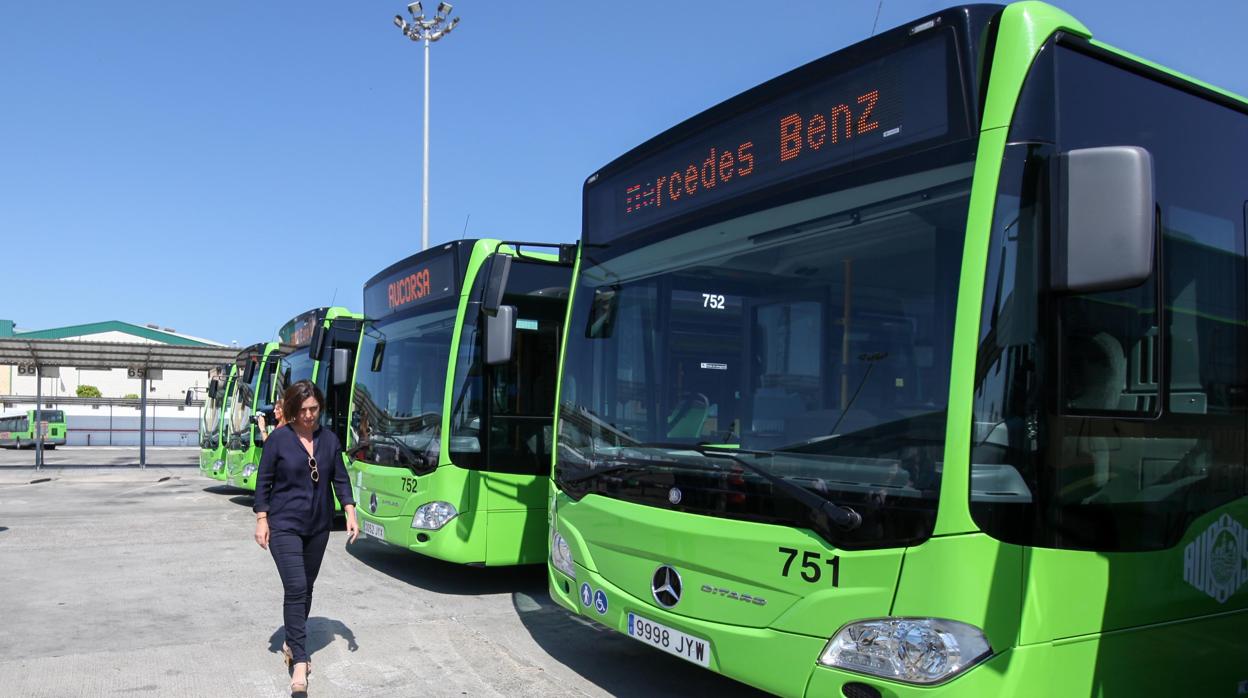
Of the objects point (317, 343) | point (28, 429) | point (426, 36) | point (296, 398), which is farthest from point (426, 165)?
point (28, 429)

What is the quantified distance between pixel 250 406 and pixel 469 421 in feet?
33.4

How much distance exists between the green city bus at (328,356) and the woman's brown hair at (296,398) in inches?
177

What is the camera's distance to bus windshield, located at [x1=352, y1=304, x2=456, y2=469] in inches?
324

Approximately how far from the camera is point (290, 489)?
5.27 m

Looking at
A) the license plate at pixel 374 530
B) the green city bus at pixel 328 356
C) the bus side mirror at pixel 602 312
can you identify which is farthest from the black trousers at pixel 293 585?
the green city bus at pixel 328 356

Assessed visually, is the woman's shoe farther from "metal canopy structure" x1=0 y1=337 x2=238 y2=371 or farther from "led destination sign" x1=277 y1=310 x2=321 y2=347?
"metal canopy structure" x1=0 y1=337 x2=238 y2=371

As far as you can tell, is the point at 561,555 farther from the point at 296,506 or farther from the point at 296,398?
the point at 296,398

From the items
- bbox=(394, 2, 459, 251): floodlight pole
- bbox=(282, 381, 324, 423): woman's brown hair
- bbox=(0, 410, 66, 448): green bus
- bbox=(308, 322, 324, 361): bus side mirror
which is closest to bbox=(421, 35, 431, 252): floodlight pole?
bbox=(394, 2, 459, 251): floodlight pole

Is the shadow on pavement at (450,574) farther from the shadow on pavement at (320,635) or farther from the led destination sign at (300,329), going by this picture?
the led destination sign at (300,329)

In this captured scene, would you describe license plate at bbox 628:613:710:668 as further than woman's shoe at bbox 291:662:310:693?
No

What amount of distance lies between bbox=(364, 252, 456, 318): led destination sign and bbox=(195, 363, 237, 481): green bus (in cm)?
972

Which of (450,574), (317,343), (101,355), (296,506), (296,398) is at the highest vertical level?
(101,355)

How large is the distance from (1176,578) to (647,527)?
88.5 inches

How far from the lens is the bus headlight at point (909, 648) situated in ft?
10.3
